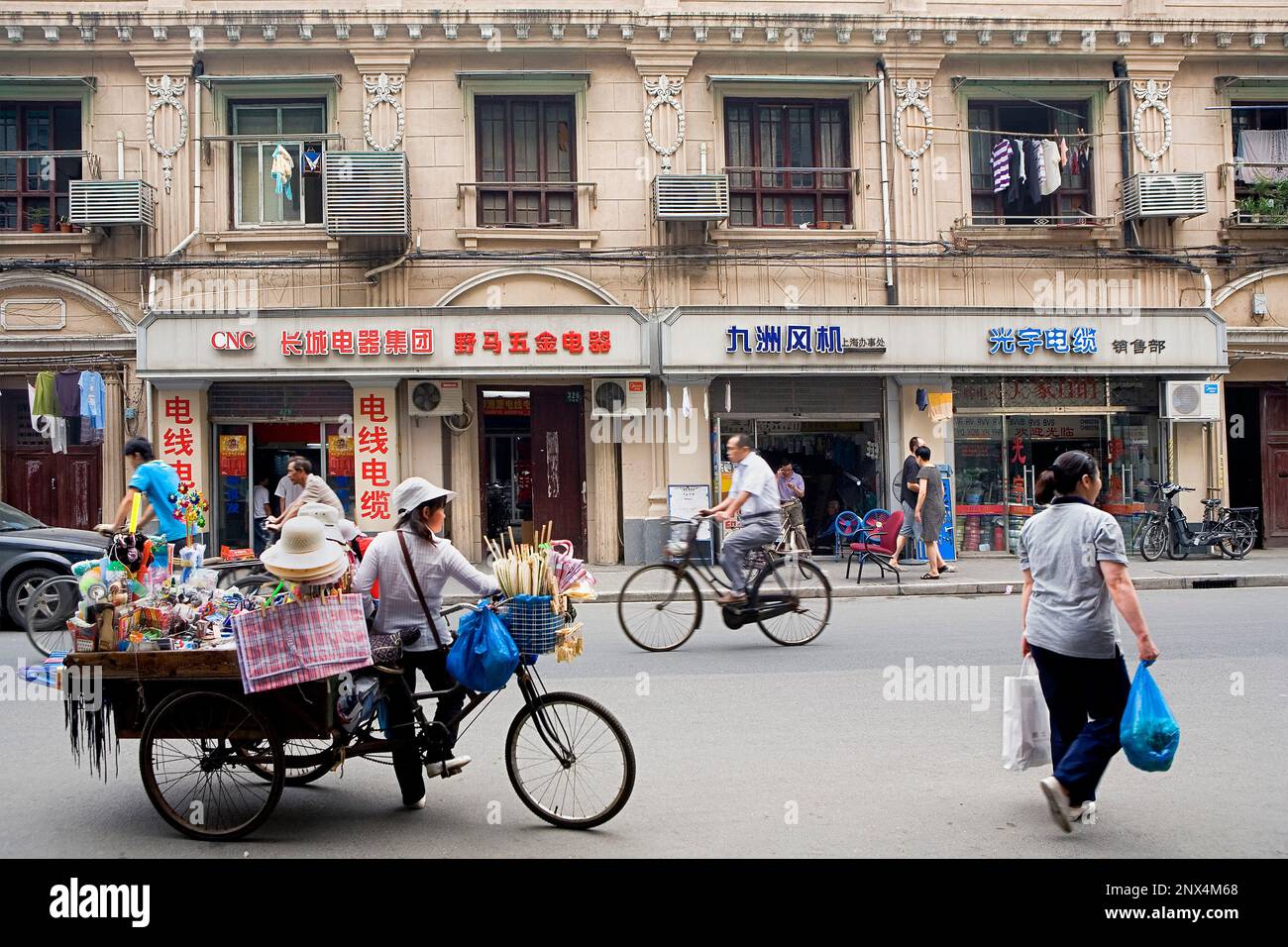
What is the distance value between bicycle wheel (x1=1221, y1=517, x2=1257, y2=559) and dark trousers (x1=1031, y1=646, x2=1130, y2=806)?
14.3 m

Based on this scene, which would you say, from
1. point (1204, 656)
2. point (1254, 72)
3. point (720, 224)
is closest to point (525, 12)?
point (720, 224)

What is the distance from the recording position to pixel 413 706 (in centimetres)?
503

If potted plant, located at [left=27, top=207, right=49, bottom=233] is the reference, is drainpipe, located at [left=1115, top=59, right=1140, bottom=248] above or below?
above

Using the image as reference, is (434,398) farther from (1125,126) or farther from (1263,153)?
(1263,153)

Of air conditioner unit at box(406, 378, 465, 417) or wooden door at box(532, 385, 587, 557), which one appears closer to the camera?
air conditioner unit at box(406, 378, 465, 417)

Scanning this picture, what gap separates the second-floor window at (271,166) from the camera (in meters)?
17.4

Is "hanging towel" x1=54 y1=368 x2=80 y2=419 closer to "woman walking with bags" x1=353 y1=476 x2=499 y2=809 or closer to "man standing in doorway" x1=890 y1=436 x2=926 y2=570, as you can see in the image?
"man standing in doorway" x1=890 y1=436 x2=926 y2=570

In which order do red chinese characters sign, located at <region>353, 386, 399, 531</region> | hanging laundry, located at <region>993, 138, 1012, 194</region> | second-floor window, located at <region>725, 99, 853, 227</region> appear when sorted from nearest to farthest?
Result: red chinese characters sign, located at <region>353, 386, 399, 531</region> → hanging laundry, located at <region>993, 138, 1012, 194</region> → second-floor window, located at <region>725, 99, 853, 227</region>

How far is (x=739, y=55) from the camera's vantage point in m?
17.6

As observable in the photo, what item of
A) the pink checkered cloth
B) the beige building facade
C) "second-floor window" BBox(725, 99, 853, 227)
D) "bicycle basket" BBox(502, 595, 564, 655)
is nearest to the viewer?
the pink checkered cloth

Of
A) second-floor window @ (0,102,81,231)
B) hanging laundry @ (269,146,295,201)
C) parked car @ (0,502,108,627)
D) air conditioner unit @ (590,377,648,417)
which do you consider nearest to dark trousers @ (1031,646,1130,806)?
parked car @ (0,502,108,627)

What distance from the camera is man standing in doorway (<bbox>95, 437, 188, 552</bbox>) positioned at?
8875 millimetres

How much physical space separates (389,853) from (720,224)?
47.1ft
